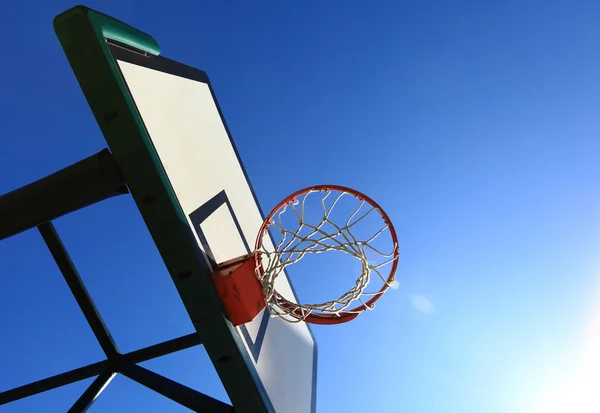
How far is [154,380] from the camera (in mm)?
2318

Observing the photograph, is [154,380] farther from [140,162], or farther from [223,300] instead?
[140,162]

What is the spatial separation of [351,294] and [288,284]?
0.95m

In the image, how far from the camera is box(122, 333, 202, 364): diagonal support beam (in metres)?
2.53

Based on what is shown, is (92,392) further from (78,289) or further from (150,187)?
(150,187)

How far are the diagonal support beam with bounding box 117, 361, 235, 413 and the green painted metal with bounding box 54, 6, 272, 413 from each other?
202 mm

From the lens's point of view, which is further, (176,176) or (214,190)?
(214,190)

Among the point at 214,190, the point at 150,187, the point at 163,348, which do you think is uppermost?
the point at 150,187

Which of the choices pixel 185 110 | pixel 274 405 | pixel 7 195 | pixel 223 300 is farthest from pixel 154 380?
pixel 185 110

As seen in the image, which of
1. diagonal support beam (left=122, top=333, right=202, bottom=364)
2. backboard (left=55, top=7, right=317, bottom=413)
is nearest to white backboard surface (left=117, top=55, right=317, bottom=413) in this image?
backboard (left=55, top=7, right=317, bottom=413)

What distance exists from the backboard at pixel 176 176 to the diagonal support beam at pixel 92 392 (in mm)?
1020

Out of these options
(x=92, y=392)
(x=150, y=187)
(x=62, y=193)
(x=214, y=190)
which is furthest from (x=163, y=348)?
(x=150, y=187)

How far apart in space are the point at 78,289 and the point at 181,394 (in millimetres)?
1002

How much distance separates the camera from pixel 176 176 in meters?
1.94

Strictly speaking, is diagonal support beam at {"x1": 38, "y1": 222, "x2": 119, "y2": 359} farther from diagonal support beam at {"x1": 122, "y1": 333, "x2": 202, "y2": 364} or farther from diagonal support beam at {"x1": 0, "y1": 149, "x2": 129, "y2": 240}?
diagonal support beam at {"x1": 0, "y1": 149, "x2": 129, "y2": 240}
